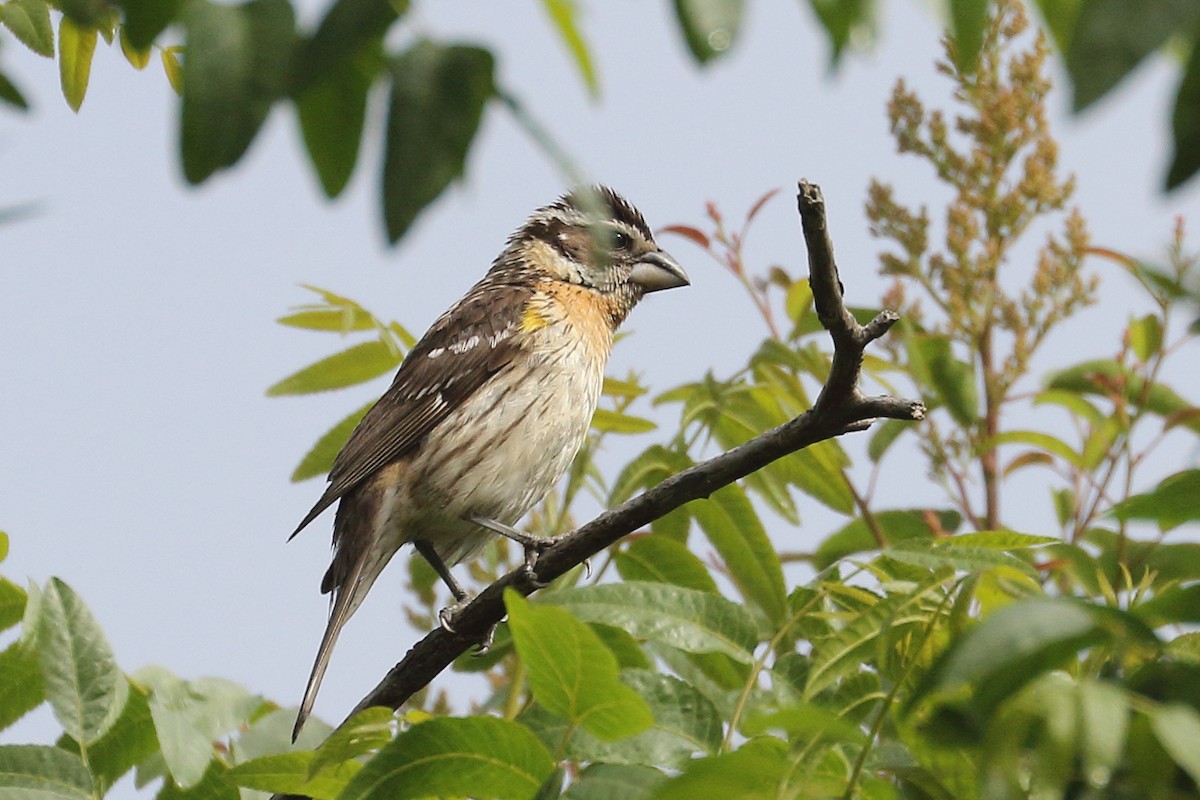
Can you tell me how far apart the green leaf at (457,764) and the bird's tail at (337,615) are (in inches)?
86.2

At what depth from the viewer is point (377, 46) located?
5.80 feet

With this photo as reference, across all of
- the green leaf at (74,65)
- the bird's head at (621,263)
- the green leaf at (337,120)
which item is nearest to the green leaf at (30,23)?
the green leaf at (74,65)

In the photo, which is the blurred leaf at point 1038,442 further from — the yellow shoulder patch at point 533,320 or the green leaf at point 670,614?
the yellow shoulder patch at point 533,320

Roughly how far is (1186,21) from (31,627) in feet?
9.60

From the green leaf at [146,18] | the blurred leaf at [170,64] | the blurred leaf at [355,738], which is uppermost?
the blurred leaf at [170,64]

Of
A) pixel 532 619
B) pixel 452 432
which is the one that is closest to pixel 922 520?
pixel 452 432

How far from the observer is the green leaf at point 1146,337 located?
15.1 feet

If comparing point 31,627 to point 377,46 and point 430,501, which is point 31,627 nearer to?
point 377,46

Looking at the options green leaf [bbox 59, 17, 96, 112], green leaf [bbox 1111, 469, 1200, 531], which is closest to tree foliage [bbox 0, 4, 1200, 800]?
green leaf [bbox 1111, 469, 1200, 531]

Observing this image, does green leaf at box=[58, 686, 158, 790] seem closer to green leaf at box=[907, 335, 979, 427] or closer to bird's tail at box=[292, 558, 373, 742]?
bird's tail at box=[292, 558, 373, 742]

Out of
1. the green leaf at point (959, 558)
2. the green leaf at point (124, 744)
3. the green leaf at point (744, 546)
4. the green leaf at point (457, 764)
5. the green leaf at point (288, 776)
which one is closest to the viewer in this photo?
the green leaf at point (457, 764)

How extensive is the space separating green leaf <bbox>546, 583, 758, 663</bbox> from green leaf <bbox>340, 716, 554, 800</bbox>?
0.42 m

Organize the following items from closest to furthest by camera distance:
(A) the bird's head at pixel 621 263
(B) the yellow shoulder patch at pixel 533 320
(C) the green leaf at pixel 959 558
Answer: (C) the green leaf at pixel 959 558, (B) the yellow shoulder patch at pixel 533 320, (A) the bird's head at pixel 621 263

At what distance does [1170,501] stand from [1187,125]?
78cm
